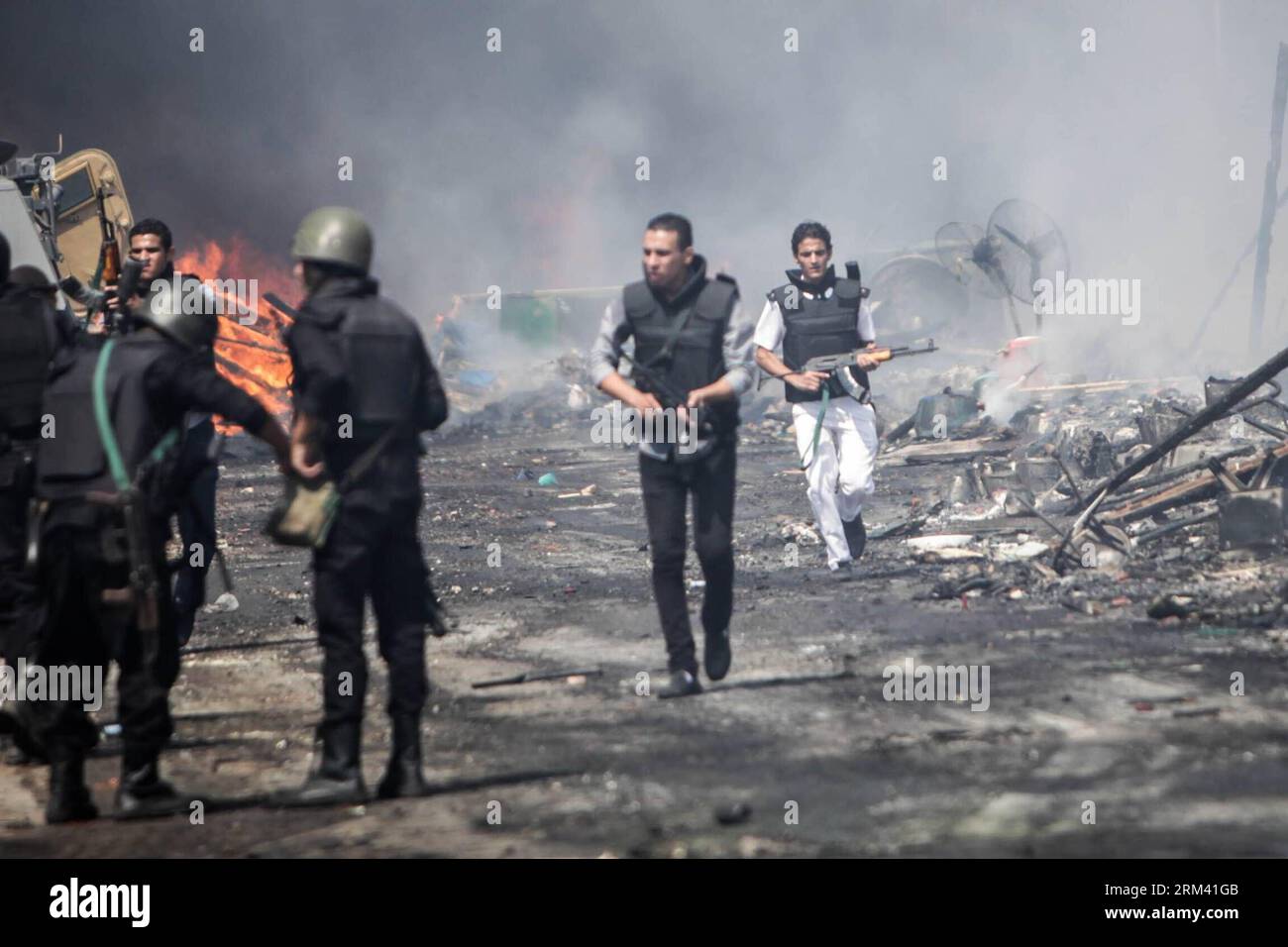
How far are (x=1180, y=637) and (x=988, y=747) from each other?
89.0 inches

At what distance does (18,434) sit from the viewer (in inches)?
224

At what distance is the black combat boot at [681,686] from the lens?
247 inches

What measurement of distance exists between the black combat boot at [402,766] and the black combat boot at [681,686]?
5.06ft

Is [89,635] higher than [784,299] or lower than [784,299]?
lower

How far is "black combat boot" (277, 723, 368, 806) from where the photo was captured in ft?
15.9

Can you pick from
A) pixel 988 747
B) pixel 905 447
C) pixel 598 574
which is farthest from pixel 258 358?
pixel 988 747

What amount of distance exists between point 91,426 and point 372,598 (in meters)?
1.04


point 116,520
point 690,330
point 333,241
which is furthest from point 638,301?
point 116,520

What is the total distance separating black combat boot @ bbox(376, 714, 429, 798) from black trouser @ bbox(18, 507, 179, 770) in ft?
2.44

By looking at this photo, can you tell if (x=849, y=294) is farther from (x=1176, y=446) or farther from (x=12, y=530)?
(x=12, y=530)

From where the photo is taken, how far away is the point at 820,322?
929 cm

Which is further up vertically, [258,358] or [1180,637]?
[258,358]

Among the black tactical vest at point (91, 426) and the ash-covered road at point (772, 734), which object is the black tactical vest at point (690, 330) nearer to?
the ash-covered road at point (772, 734)
